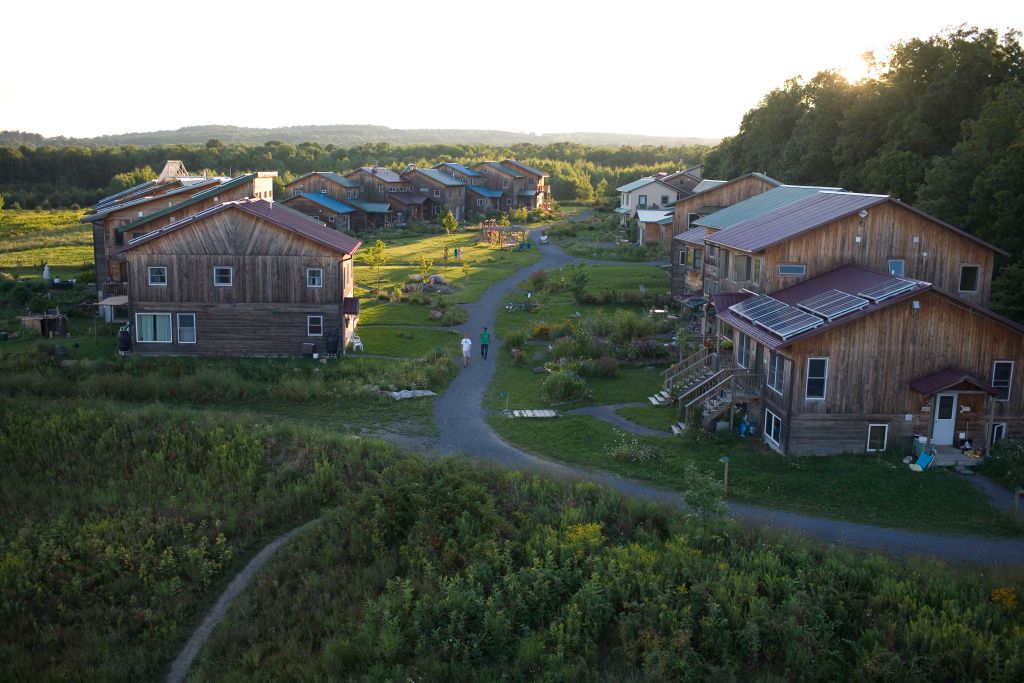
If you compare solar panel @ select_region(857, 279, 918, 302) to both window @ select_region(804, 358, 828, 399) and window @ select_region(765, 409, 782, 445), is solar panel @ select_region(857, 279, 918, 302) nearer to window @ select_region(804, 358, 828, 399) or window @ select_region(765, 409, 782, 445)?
window @ select_region(804, 358, 828, 399)

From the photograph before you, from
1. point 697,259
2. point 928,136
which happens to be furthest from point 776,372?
point 928,136

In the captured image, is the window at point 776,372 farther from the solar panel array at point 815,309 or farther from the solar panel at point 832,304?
the solar panel at point 832,304

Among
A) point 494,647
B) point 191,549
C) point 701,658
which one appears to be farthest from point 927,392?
point 191,549

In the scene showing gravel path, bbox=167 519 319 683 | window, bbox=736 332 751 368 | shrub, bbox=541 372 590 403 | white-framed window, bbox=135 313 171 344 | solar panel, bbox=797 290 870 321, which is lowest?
gravel path, bbox=167 519 319 683

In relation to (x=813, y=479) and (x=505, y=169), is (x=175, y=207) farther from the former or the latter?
(x=505, y=169)

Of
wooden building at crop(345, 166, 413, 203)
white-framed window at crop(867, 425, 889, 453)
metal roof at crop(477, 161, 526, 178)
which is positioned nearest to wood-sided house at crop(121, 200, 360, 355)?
white-framed window at crop(867, 425, 889, 453)

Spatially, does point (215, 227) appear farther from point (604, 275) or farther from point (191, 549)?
point (604, 275)
